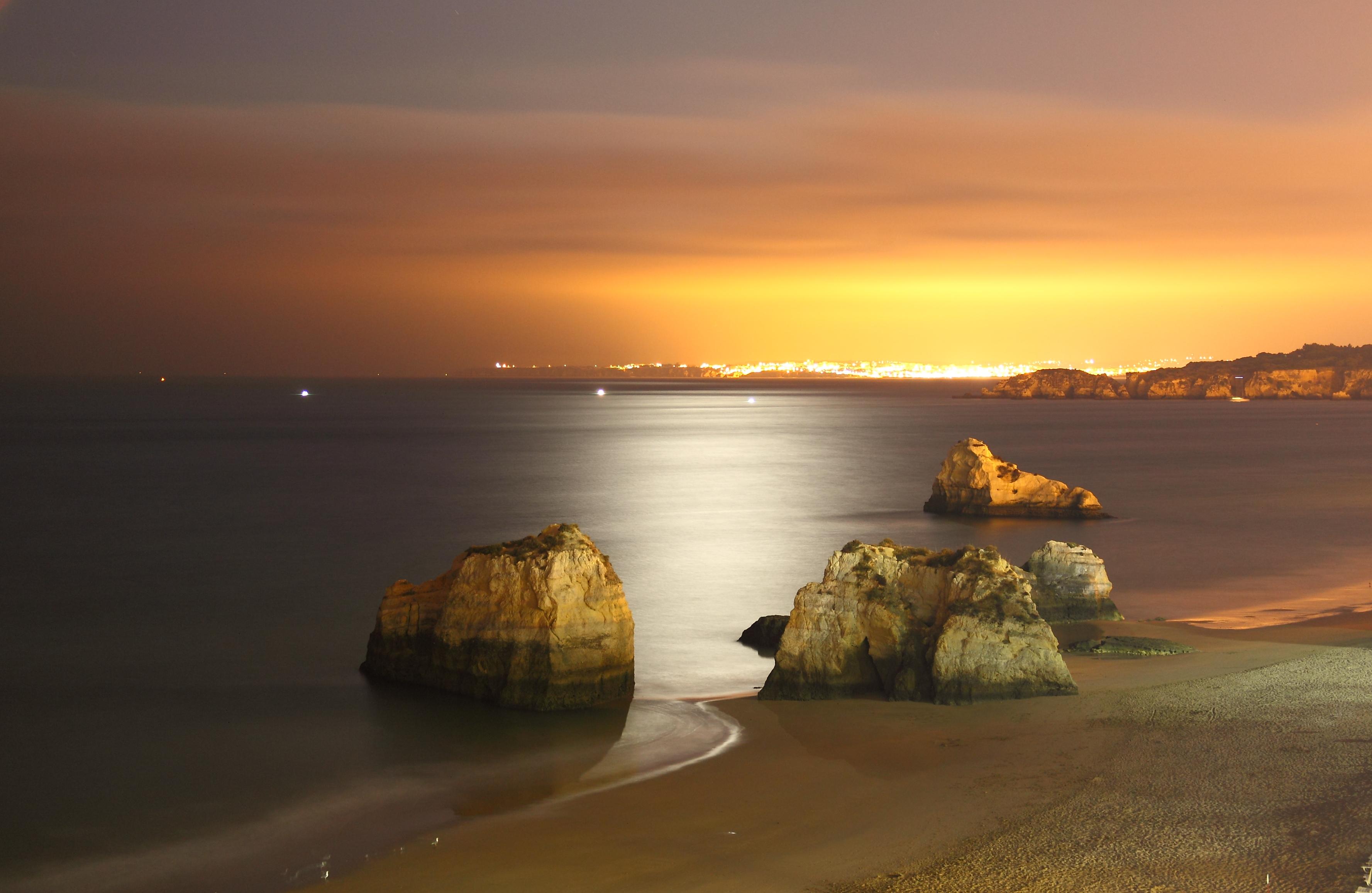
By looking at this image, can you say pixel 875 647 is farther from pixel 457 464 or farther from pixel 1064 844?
pixel 457 464

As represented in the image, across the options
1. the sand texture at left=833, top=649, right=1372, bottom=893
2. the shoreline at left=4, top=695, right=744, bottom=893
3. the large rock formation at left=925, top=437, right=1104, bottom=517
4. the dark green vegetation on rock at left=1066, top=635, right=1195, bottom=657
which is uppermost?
the large rock formation at left=925, top=437, right=1104, bottom=517

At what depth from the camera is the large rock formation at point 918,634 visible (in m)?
13.7

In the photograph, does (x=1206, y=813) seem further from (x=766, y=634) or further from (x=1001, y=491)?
(x=1001, y=491)

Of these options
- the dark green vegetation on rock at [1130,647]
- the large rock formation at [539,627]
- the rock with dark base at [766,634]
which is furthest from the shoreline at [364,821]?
the dark green vegetation on rock at [1130,647]

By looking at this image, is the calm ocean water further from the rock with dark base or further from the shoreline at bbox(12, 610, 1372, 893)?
the rock with dark base

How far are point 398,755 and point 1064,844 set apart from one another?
7957 millimetres

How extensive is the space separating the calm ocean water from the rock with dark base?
0.42 metres

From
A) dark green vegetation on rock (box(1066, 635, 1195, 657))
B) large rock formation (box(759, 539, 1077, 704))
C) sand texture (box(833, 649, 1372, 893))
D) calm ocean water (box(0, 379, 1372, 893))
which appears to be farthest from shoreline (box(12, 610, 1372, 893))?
dark green vegetation on rock (box(1066, 635, 1195, 657))

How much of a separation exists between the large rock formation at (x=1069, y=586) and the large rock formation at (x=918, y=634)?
4.73 m

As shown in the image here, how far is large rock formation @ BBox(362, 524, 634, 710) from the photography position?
1466 centimetres

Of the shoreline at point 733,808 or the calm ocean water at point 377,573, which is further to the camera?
the calm ocean water at point 377,573

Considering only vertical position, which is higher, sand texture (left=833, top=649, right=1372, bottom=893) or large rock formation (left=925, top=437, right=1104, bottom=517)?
large rock formation (left=925, top=437, right=1104, bottom=517)

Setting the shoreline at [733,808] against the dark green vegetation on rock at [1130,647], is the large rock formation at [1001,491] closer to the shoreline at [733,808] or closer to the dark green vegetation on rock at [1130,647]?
the dark green vegetation on rock at [1130,647]

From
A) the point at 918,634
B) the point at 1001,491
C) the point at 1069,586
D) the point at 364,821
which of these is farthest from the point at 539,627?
the point at 1001,491
